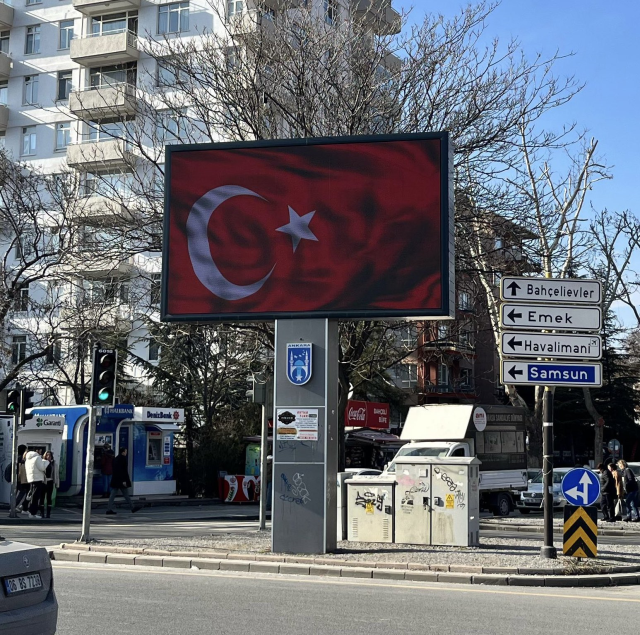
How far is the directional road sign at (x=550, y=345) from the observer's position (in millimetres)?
14867

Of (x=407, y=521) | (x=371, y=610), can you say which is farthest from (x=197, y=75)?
(x=371, y=610)

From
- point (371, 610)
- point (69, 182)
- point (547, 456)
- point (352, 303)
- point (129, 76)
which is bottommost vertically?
point (371, 610)

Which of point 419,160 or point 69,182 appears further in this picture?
point 69,182

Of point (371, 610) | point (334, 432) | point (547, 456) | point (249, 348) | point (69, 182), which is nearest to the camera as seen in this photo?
point (371, 610)

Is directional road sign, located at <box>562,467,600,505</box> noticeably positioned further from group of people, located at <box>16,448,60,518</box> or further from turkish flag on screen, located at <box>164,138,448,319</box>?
group of people, located at <box>16,448,60,518</box>

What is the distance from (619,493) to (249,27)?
631 inches

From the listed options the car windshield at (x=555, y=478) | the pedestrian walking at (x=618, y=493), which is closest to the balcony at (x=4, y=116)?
the car windshield at (x=555, y=478)

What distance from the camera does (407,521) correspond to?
1698 cm

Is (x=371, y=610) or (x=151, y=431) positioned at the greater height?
(x=151, y=431)

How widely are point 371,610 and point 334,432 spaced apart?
5782 mm

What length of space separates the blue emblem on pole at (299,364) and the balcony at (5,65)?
143ft

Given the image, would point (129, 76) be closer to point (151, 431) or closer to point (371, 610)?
point (151, 431)

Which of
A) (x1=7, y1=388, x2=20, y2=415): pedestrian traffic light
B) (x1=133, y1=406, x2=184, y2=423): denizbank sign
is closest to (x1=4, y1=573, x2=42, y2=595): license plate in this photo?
(x1=7, y1=388, x2=20, y2=415): pedestrian traffic light

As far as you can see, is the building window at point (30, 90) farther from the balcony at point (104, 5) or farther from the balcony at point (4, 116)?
the balcony at point (104, 5)
